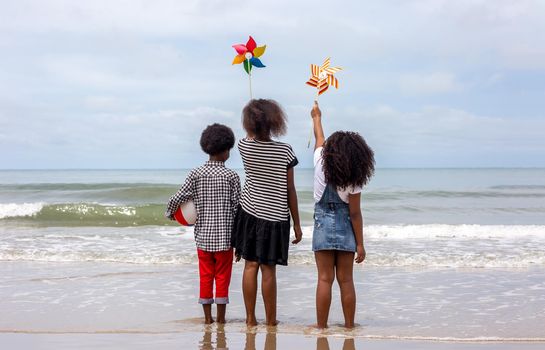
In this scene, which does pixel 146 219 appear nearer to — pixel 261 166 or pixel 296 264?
pixel 296 264

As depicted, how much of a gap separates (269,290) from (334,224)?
0.78 metres

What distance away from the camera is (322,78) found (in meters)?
5.53

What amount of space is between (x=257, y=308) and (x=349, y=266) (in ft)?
5.30

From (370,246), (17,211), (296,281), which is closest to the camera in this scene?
(296,281)

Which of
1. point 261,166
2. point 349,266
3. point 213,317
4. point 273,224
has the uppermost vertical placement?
point 261,166

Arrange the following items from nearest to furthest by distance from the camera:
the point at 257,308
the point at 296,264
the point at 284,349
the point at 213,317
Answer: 1. the point at 284,349
2. the point at 213,317
3. the point at 257,308
4. the point at 296,264

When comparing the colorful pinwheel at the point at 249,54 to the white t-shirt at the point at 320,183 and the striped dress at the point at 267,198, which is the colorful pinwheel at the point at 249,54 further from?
the white t-shirt at the point at 320,183

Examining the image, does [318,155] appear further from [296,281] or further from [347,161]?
[296,281]

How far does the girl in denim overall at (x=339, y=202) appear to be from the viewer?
5047mm

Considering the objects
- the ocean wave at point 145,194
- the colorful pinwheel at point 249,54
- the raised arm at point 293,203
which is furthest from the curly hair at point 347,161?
the ocean wave at point 145,194

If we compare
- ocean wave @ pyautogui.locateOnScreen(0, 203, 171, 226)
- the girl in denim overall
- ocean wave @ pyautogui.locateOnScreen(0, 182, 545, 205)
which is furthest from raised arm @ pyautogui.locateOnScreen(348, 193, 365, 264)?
ocean wave @ pyautogui.locateOnScreen(0, 182, 545, 205)

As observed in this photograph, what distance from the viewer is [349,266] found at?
529 centimetres

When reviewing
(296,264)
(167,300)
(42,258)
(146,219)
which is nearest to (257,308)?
(167,300)

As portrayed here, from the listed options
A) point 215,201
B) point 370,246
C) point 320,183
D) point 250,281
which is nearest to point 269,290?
point 250,281
